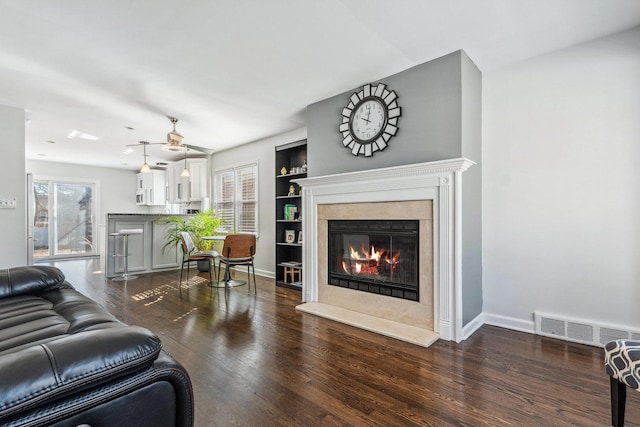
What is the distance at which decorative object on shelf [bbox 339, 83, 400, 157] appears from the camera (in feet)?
10.6

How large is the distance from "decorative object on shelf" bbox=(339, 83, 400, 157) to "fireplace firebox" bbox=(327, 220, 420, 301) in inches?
33.3

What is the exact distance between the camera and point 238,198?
637cm

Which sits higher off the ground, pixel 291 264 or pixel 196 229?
pixel 196 229

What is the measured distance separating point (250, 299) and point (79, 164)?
7.39 metres

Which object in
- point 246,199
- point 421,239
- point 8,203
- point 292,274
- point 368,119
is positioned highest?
point 368,119

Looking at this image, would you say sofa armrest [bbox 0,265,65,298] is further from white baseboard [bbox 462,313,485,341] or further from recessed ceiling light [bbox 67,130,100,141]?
recessed ceiling light [bbox 67,130,100,141]

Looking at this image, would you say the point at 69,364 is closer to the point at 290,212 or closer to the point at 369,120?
the point at 369,120

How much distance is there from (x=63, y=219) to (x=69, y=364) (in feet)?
31.8

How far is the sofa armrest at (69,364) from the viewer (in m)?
0.69

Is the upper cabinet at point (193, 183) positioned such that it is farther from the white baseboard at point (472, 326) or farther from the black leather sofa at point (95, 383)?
the black leather sofa at point (95, 383)

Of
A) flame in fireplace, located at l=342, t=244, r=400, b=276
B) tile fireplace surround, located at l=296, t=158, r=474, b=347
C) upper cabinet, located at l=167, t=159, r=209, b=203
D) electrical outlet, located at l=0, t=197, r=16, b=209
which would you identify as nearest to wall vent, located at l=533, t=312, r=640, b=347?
tile fireplace surround, located at l=296, t=158, r=474, b=347

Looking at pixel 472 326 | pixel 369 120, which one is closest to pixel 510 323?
pixel 472 326

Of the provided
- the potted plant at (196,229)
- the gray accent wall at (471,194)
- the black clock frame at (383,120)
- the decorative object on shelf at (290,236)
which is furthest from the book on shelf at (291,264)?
the gray accent wall at (471,194)

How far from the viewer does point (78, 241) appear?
333 inches
